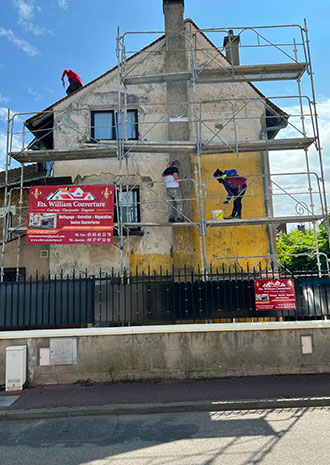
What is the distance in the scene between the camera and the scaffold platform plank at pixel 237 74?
11.3m

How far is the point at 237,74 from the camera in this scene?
11773mm

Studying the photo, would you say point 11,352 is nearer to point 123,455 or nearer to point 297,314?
point 123,455

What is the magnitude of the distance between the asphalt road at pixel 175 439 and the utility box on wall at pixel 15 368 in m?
1.45

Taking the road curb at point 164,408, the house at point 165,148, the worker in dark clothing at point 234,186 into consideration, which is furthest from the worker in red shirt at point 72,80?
the road curb at point 164,408

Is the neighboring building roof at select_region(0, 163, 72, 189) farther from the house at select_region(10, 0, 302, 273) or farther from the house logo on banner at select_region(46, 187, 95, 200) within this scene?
the house logo on banner at select_region(46, 187, 95, 200)

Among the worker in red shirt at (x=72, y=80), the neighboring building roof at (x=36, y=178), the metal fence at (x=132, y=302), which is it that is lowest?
the metal fence at (x=132, y=302)

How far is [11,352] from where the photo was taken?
761cm

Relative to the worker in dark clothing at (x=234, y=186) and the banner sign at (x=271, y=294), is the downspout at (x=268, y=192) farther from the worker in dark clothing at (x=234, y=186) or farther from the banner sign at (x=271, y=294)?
the banner sign at (x=271, y=294)

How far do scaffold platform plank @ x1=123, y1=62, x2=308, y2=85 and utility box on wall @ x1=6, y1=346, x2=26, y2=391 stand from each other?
28.4 feet

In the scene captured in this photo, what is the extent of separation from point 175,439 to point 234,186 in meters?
8.62

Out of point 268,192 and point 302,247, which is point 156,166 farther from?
point 302,247

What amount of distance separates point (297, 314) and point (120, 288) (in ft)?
13.6

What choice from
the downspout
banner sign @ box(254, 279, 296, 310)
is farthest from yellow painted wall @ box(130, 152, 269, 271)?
banner sign @ box(254, 279, 296, 310)

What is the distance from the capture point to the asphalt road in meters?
4.67
